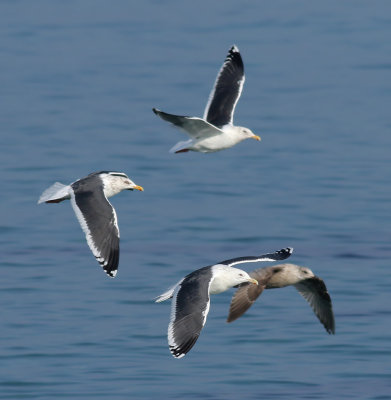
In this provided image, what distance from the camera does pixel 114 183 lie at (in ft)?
49.3

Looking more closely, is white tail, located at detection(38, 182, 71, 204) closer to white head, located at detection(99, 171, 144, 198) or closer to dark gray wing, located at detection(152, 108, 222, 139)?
white head, located at detection(99, 171, 144, 198)

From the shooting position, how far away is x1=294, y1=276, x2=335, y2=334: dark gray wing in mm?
15016

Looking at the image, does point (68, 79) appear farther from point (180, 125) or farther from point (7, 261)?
point (180, 125)

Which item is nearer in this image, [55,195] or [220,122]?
[55,195]

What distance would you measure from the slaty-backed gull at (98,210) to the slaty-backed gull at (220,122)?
3.21 feet

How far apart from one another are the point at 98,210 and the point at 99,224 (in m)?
0.22

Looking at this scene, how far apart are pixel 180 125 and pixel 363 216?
17.3 ft

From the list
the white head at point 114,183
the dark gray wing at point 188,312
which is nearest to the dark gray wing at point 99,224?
the white head at point 114,183

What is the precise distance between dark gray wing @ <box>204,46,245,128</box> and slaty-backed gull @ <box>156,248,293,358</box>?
3078 mm

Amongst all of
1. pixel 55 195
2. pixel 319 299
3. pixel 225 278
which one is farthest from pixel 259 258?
pixel 55 195

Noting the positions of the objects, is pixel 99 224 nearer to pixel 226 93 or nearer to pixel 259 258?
pixel 259 258

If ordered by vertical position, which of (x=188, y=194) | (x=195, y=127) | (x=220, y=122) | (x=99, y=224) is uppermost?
(x=195, y=127)

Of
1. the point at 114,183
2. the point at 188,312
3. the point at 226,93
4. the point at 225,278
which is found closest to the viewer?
the point at 188,312

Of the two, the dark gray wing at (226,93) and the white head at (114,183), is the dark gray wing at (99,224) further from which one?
the dark gray wing at (226,93)
